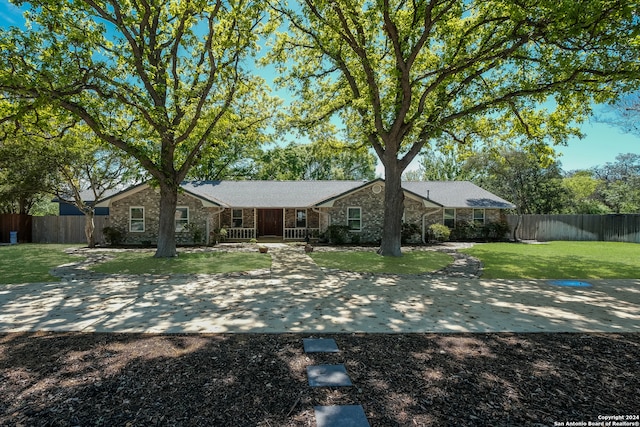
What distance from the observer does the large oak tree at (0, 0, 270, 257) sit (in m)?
10.3

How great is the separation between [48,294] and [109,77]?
8176mm

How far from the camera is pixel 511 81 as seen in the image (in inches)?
548

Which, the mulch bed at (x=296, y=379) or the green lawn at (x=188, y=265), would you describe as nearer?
the mulch bed at (x=296, y=379)

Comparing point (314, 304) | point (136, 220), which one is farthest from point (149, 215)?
point (314, 304)

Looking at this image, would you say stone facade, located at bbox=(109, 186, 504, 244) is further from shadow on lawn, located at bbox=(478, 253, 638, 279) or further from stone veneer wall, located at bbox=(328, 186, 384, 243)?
shadow on lawn, located at bbox=(478, 253, 638, 279)

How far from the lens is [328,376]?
11.9ft

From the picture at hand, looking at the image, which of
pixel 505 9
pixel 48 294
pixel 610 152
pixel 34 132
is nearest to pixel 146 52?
pixel 34 132

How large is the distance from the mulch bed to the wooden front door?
63.8 feet

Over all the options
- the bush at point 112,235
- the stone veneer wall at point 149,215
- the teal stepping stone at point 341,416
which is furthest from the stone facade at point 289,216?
the teal stepping stone at point 341,416

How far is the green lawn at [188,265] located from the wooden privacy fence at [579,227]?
67.7 ft

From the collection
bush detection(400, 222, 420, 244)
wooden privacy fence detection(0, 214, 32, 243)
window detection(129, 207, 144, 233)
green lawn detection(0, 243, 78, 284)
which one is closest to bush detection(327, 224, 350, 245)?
bush detection(400, 222, 420, 244)

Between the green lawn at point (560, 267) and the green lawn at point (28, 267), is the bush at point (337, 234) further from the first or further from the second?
the green lawn at point (28, 267)

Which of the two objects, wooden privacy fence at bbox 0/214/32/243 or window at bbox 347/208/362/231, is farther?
window at bbox 347/208/362/231

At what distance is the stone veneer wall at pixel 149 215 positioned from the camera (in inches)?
800
